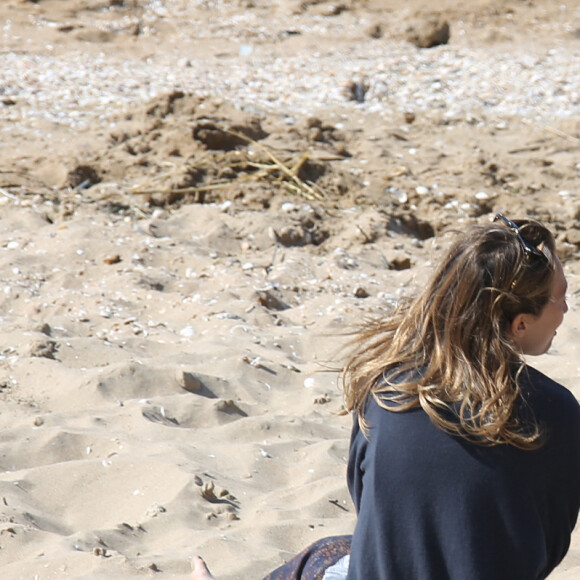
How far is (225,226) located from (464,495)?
13.4 feet

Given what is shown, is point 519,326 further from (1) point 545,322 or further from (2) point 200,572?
(2) point 200,572

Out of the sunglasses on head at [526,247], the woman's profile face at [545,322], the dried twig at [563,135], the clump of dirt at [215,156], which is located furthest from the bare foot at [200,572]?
the dried twig at [563,135]

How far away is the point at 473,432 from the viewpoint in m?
1.79

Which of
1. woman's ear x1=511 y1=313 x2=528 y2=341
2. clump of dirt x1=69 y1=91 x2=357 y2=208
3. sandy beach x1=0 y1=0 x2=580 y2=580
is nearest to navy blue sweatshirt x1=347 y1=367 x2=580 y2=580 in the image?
→ woman's ear x1=511 y1=313 x2=528 y2=341

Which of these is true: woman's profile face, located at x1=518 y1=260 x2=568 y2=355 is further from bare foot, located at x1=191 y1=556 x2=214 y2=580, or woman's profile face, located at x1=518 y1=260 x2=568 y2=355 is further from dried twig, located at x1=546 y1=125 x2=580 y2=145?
dried twig, located at x1=546 y1=125 x2=580 y2=145

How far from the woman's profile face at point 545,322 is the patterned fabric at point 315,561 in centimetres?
66

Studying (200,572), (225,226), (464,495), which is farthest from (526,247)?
(225,226)

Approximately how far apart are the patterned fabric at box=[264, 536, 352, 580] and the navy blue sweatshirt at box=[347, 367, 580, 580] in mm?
231

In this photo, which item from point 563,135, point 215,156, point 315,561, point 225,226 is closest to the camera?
point 315,561

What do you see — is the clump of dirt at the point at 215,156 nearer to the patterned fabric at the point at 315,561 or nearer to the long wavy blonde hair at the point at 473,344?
the patterned fabric at the point at 315,561

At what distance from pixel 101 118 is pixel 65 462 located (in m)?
4.52

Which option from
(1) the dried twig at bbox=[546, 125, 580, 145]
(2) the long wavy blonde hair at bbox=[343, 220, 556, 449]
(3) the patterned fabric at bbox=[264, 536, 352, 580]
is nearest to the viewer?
(2) the long wavy blonde hair at bbox=[343, 220, 556, 449]

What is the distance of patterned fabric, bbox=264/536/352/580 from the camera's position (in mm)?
2117

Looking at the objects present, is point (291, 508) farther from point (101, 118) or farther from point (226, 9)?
point (226, 9)
